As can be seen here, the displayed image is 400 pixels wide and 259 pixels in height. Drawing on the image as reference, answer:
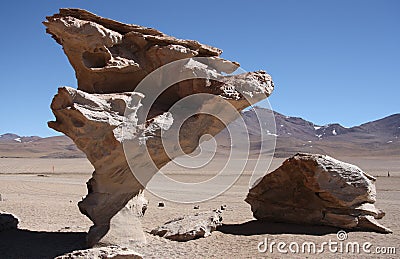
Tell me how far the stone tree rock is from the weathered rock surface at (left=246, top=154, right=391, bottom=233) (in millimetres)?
2534

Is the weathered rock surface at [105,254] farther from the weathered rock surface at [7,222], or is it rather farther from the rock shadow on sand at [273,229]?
the weathered rock surface at [7,222]

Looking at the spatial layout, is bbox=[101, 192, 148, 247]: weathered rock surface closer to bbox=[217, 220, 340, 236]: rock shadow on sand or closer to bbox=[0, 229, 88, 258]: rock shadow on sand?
bbox=[0, 229, 88, 258]: rock shadow on sand

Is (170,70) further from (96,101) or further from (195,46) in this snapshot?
(96,101)

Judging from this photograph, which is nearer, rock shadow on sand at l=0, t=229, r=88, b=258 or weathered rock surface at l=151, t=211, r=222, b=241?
rock shadow on sand at l=0, t=229, r=88, b=258

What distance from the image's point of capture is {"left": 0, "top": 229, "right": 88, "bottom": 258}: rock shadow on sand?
27.2 feet

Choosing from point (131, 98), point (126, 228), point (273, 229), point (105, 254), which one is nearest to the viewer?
point (105, 254)

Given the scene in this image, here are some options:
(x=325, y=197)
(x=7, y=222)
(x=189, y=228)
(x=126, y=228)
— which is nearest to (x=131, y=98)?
Result: (x=126, y=228)

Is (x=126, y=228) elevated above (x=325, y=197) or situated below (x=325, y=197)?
below

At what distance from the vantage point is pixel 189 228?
384 inches

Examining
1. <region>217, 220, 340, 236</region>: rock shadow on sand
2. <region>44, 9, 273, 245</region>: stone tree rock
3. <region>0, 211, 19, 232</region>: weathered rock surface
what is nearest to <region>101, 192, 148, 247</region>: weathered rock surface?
<region>44, 9, 273, 245</region>: stone tree rock

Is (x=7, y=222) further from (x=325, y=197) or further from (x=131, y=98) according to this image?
(x=325, y=197)

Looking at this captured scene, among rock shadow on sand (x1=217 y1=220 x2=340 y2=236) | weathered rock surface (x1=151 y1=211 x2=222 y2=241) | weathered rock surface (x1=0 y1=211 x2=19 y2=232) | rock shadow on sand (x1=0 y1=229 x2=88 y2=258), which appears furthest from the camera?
weathered rock surface (x1=0 y1=211 x2=19 y2=232)

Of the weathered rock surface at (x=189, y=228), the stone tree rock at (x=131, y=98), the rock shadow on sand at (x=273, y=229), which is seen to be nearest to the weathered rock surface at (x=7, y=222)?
the stone tree rock at (x=131, y=98)

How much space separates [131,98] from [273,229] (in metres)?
5.00
